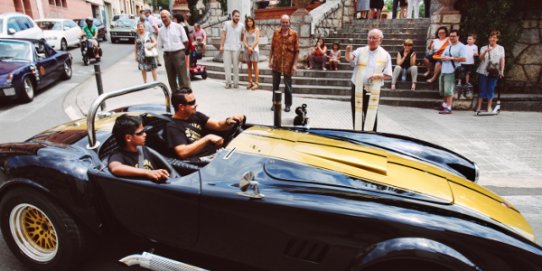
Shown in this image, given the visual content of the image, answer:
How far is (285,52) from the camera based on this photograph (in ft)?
23.7

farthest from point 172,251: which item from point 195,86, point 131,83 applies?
point 131,83

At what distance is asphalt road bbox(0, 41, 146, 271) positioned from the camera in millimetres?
2869

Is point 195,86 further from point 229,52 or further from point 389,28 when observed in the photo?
point 389,28

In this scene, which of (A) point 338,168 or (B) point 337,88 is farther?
(B) point 337,88

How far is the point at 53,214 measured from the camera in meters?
2.60

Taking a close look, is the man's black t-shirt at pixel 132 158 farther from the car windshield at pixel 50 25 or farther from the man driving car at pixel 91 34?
the car windshield at pixel 50 25

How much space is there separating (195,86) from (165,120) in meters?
6.86

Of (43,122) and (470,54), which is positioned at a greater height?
(470,54)

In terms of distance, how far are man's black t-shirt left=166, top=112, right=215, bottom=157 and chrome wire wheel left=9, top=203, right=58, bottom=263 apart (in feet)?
3.61

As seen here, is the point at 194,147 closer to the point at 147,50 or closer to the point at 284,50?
the point at 284,50

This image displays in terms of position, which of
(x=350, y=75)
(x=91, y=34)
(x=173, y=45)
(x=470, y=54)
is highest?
(x=91, y=34)

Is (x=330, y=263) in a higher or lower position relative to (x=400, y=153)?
lower

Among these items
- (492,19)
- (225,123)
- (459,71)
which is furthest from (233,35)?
(225,123)

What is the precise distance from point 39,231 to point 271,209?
6.42ft
